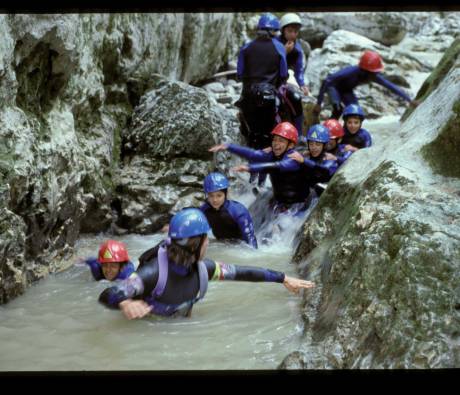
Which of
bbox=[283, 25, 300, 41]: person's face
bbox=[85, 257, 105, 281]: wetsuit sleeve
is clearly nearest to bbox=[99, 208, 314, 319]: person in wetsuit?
bbox=[85, 257, 105, 281]: wetsuit sleeve

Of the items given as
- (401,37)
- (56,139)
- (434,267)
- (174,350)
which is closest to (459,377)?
(434,267)

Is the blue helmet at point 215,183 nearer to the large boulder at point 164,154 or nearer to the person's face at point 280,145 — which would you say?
the large boulder at point 164,154

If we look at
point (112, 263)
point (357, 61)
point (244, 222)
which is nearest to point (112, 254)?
point (112, 263)

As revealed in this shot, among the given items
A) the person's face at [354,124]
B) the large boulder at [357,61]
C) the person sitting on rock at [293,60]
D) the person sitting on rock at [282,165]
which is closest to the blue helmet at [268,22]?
the person sitting on rock at [293,60]

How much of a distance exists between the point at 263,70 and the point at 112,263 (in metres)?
4.15

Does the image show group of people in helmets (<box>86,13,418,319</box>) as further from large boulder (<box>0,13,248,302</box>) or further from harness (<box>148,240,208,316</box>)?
large boulder (<box>0,13,248,302</box>)

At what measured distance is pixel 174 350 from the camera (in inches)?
148

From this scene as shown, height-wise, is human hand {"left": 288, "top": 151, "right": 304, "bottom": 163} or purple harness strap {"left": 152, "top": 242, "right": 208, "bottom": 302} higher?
human hand {"left": 288, "top": 151, "right": 304, "bottom": 163}

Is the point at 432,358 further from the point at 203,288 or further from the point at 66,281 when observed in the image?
the point at 66,281

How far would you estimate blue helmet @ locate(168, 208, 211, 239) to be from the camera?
394cm

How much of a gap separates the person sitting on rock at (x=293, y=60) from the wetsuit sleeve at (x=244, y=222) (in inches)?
99.5

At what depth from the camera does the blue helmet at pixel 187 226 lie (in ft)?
12.9

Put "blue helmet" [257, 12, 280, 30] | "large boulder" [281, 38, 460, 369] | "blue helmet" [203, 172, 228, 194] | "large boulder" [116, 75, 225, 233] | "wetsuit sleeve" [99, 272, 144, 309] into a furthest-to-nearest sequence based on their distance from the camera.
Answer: "blue helmet" [257, 12, 280, 30]
"large boulder" [116, 75, 225, 233]
"blue helmet" [203, 172, 228, 194]
"wetsuit sleeve" [99, 272, 144, 309]
"large boulder" [281, 38, 460, 369]

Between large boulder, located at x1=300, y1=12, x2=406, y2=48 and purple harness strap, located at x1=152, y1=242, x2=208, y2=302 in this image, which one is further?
large boulder, located at x1=300, y1=12, x2=406, y2=48
